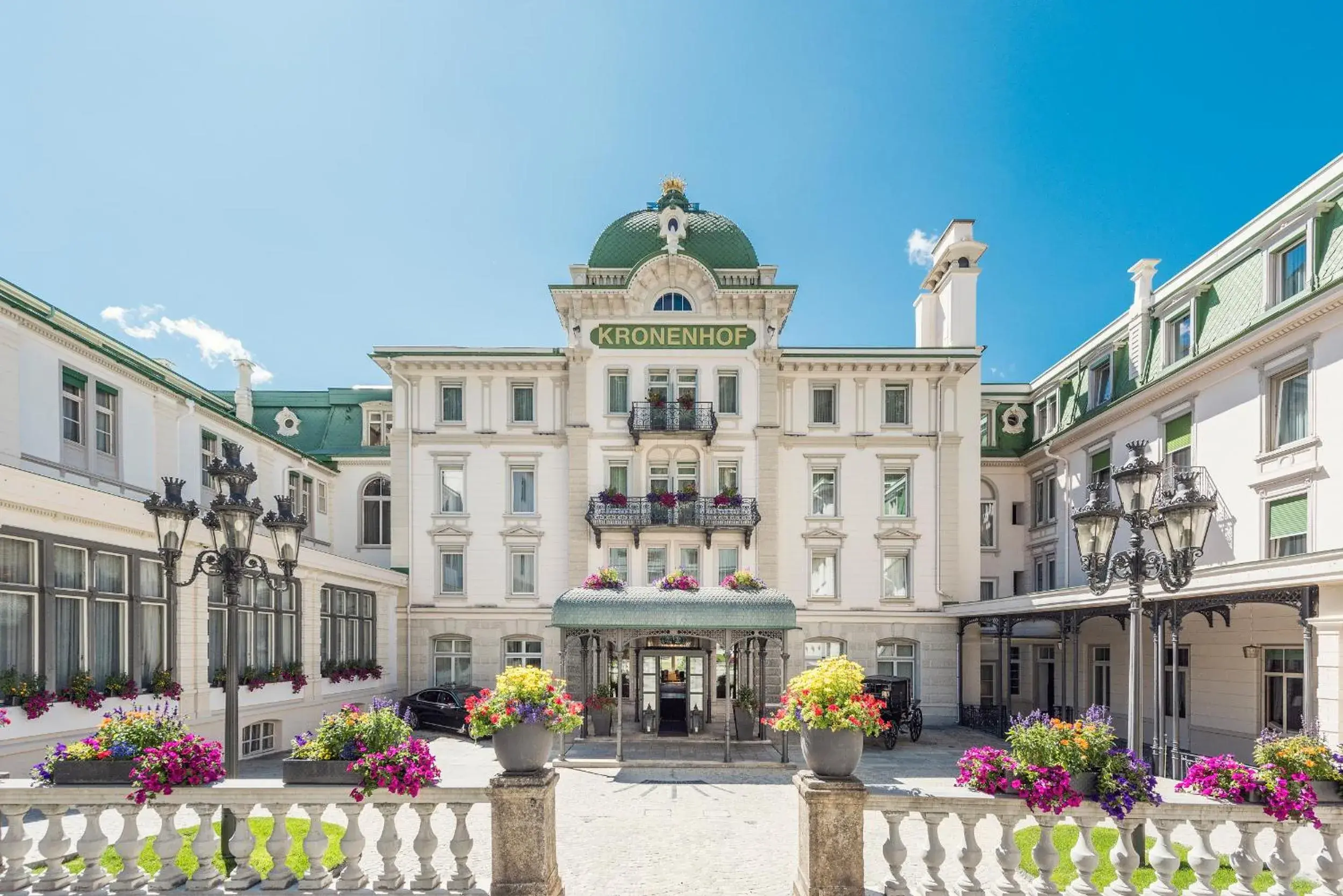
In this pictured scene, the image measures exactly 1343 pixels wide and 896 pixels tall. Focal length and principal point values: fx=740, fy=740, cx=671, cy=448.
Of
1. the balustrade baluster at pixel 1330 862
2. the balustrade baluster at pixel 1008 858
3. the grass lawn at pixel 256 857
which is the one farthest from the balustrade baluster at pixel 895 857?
the grass lawn at pixel 256 857

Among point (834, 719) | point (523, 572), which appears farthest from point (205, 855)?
point (523, 572)

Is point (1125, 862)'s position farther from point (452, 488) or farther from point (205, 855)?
point (452, 488)

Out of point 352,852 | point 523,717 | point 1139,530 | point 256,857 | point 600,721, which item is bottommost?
point 600,721

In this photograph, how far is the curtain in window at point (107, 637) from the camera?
1346 centimetres

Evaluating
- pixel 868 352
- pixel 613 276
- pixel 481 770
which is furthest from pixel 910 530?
pixel 481 770

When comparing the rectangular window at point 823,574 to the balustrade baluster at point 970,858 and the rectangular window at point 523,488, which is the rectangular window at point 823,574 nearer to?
the rectangular window at point 523,488

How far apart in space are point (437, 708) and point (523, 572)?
18.7 feet

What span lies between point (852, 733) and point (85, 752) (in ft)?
22.8

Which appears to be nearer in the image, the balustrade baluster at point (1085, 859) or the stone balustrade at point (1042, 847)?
the stone balustrade at point (1042, 847)

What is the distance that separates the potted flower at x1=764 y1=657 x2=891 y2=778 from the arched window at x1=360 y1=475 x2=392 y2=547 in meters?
24.9

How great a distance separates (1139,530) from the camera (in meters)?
9.31

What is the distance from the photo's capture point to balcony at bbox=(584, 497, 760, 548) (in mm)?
24906

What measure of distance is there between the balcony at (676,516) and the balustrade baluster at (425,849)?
59.6ft

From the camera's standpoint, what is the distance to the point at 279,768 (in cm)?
1666
